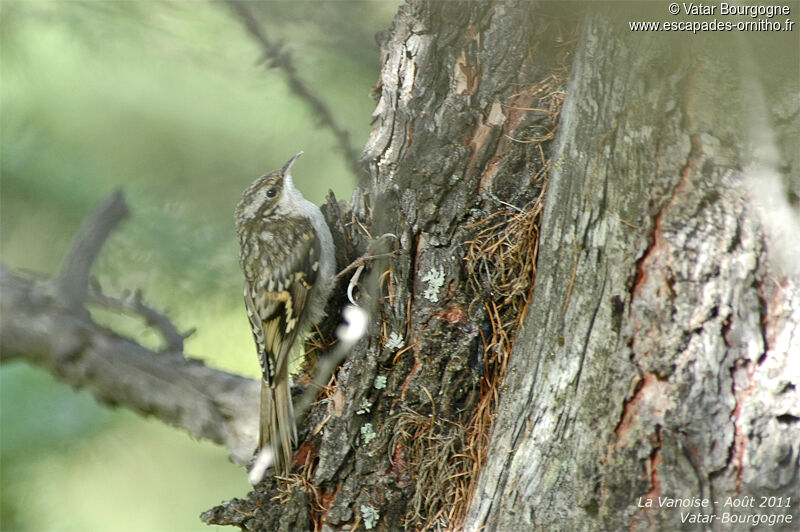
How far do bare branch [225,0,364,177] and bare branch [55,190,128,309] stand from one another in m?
0.76

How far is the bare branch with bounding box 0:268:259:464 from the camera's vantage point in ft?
8.32

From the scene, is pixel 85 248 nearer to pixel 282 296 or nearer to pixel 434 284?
pixel 282 296

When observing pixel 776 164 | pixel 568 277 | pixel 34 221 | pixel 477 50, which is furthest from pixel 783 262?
pixel 34 221

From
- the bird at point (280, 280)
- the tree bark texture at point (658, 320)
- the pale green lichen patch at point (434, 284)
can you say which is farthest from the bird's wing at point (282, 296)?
the tree bark texture at point (658, 320)

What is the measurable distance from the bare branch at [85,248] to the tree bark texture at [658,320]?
5.46 feet

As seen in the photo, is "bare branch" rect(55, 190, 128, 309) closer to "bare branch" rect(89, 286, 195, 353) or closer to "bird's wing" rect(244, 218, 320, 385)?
"bare branch" rect(89, 286, 195, 353)

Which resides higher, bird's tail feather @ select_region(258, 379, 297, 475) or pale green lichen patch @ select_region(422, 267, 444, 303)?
pale green lichen patch @ select_region(422, 267, 444, 303)

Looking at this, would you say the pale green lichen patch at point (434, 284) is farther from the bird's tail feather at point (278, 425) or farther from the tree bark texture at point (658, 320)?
the bird's tail feather at point (278, 425)

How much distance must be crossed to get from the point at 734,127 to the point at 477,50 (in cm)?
84

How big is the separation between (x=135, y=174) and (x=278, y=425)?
5.56 feet

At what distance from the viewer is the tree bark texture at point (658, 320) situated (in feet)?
4.47

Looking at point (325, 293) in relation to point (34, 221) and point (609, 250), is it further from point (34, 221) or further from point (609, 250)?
point (34, 221)

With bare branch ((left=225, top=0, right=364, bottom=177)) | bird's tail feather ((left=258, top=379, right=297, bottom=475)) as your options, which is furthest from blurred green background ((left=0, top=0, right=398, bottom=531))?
bird's tail feather ((left=258, top=379, right=297, bottom=475))

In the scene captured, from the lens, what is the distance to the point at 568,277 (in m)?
1.61
